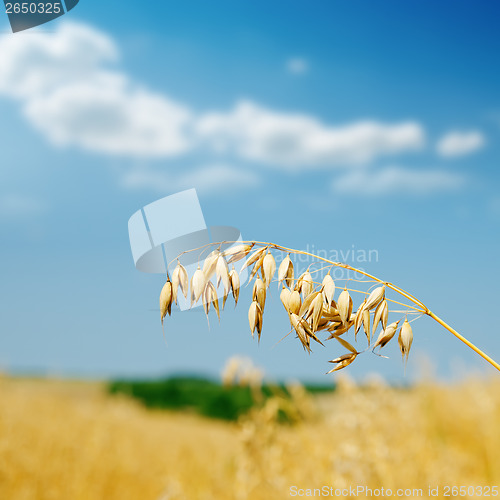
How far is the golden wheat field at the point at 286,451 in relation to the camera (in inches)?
82.7

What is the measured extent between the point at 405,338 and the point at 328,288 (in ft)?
0.51

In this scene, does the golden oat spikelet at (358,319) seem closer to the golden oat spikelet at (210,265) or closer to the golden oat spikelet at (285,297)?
the golden oat spikelet at (285,297)

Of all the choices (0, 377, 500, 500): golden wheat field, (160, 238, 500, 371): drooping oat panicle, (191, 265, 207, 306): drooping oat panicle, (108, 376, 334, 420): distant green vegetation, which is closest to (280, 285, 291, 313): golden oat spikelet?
(160, 238, 500, 371): drooping oat panicle

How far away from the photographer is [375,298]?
0.80 metres

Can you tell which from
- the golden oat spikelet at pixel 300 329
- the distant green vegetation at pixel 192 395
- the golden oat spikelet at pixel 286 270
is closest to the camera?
the golden oat spikelet at pixel 300 329

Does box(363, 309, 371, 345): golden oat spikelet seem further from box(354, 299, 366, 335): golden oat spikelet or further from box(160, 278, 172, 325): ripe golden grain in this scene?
box(160, 278, 172, 325): ripe golden grain

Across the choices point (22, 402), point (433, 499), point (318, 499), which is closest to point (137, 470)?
point (22, 402)

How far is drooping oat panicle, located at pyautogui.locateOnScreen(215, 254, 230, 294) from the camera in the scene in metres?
0.81

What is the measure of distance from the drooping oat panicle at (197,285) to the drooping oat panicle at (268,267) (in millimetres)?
110

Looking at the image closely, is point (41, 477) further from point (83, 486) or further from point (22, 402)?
point (22, 402)

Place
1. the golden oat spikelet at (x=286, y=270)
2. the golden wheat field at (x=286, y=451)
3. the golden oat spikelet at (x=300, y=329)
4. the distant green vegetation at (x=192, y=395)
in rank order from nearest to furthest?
the golden oat spikelet at (x=300, y=329) → the golden oat spikelet at (x=286, y=270) → the golden wheat field at (x=286, y=451) → the distant green vegetation at (x=192, y=395)

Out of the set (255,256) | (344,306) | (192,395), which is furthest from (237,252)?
(192,395)

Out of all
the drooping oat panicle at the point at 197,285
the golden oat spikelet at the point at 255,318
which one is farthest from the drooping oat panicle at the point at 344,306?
the drooping oat panicle at the point at 197,285

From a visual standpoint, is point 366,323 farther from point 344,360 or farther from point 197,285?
point 197,285
